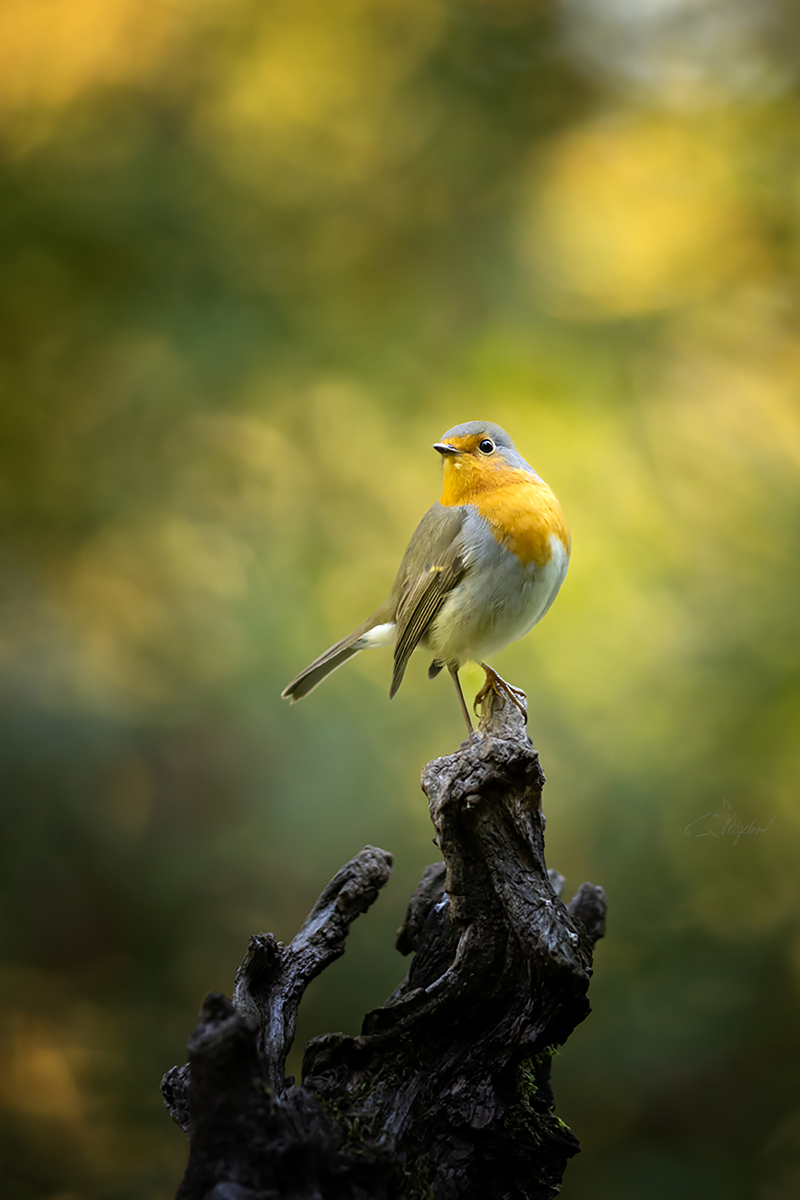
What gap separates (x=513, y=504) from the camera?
2.41m

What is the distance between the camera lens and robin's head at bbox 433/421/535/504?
253 cm

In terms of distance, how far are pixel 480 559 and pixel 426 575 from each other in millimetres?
236

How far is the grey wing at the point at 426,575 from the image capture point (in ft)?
8.18

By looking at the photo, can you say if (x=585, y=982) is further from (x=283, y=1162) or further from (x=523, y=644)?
(x=523, y=644)

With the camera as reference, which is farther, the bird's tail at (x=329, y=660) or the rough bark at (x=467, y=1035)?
the bird's tail at (x=329, y=660)

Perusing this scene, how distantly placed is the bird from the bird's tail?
0.18 meters

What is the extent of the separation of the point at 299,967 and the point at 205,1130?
0.58 meters

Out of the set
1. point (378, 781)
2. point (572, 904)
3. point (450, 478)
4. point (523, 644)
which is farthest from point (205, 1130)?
point (523, 644)

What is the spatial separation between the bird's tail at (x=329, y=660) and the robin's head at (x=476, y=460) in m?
0.60
